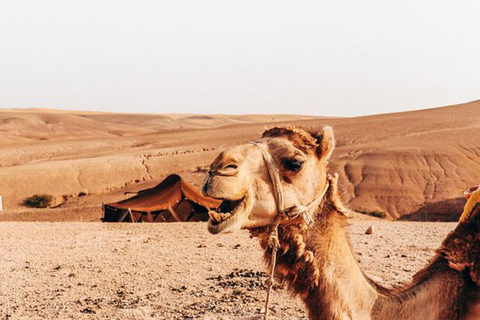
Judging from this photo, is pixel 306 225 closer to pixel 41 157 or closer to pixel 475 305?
pixel 475 305

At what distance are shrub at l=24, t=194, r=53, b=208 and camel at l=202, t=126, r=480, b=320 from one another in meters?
26.0

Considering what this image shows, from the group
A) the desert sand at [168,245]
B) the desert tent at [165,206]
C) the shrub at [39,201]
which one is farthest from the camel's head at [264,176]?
the shrub at [39,201]

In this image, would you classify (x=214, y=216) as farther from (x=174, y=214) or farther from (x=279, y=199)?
(x=174, y=214)

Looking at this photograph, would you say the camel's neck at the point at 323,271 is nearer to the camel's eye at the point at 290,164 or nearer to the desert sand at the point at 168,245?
the camel's eye at the point at 290,164

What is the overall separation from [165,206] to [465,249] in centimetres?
1387

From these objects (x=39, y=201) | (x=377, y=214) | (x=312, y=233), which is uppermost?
(x=312, y=233)

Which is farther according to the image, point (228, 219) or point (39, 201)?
point (39, 201)

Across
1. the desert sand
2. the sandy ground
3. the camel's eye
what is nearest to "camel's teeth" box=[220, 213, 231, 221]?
the camel's eye

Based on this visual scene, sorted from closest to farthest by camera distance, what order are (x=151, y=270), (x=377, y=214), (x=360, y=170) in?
(x=151, y=270) < (x=377, y=214) < (x=360, y=170)

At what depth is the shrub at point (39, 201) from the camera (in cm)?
2708

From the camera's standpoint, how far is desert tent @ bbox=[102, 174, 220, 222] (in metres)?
16.2

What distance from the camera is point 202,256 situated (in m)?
10.3

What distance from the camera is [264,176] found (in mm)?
2723

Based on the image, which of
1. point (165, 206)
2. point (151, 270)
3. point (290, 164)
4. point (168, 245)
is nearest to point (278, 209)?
point (290, 164)
